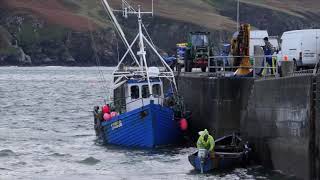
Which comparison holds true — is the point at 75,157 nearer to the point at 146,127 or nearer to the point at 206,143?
the point at 146,127

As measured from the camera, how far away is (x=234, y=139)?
36531 millimetres

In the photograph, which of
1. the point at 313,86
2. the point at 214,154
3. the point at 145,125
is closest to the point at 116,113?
the point at 145,125

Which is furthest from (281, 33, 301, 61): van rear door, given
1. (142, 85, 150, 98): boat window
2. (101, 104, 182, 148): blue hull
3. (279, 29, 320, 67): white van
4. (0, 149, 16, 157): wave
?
(0, 149, 16, 157): wave

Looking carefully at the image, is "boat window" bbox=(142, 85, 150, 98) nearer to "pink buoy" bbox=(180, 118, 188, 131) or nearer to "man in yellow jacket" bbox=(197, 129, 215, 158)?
"pink buoy" bbox=(180, 118, 188, 131)

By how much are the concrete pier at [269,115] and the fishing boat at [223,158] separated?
0.63 metres

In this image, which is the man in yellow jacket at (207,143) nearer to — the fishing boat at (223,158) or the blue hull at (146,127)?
the fishing boat at (223,158)

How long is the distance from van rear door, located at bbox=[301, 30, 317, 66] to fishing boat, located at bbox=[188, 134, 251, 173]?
6.49 m

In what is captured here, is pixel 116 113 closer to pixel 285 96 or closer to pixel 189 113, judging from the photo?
pixel 189 113

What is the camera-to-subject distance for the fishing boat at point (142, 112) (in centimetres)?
4275

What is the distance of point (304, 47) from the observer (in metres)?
41.0

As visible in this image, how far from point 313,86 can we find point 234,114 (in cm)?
1098

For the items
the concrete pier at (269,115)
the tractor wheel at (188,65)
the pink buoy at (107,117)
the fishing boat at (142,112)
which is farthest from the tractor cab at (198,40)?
the pink buoy at (107,117)

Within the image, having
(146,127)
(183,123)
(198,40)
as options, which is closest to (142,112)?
(146,127)

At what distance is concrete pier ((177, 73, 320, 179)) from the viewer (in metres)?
28.9
